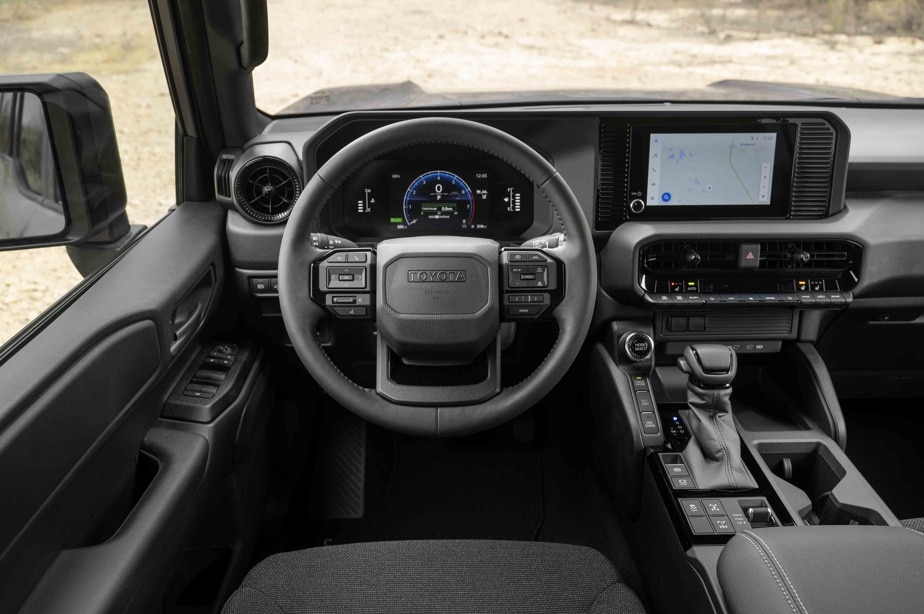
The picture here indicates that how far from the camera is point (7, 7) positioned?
1.37 metres

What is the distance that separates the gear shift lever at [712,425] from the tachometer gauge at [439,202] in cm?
71

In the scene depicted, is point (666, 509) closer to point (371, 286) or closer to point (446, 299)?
point (446, 299)

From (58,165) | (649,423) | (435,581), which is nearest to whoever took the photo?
(435,581)

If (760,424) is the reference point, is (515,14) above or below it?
above

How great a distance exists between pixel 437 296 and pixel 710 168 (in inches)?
37.8

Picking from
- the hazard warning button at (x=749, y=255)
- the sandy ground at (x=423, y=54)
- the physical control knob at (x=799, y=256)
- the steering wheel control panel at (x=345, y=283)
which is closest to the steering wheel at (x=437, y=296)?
the steering wheel control panel at (x=345, y=283)

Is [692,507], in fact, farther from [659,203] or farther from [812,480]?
[659,203]

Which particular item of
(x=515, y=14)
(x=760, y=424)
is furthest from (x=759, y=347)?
(x=515, y=14)

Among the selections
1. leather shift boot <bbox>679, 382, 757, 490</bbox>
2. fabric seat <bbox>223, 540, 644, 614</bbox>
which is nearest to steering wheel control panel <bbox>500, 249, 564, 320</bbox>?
fabric seat <bbox>223, 540, 644, 614</bbox>

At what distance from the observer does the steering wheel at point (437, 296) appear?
5.01ft

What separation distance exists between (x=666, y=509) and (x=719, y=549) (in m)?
0.20

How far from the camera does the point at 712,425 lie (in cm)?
192

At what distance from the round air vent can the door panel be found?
20 centimetres

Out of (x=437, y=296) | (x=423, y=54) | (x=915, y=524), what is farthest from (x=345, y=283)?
(x=423, y=54)
